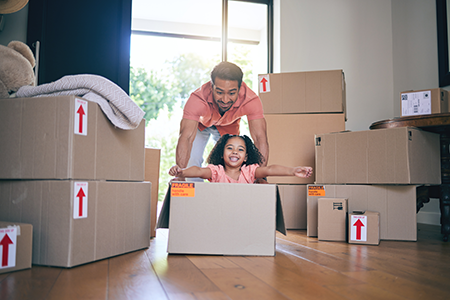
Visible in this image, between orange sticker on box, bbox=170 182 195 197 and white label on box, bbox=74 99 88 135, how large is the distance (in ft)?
1.29

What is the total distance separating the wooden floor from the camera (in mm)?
891

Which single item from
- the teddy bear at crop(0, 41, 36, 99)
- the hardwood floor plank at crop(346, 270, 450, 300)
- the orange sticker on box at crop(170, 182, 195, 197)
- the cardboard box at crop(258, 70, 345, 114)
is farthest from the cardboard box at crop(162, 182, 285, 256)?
the cardboard box at crop(258, 70, 345, 114)

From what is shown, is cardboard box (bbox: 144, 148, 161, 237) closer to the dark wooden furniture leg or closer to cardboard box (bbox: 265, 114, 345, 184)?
cardboard box (bbox: 265, 114, 345, 184)

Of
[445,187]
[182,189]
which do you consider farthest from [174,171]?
[445,187]

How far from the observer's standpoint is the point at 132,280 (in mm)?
1006

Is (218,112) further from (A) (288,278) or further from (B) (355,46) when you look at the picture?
(B) (355,46)

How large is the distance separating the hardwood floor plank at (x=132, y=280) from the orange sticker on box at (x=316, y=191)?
1.10 metres

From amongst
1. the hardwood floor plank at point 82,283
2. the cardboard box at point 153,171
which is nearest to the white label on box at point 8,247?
the hardwood floor plank at point 82,283

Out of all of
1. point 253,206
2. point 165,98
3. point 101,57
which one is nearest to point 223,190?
point 253,206

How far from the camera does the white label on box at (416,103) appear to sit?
2.14m

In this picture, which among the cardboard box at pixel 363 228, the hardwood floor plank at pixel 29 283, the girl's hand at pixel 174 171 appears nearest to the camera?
the hardwood floor plank at pixel 29 283

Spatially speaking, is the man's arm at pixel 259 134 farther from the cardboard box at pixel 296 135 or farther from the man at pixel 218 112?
the cardboard box at pixel 296 135

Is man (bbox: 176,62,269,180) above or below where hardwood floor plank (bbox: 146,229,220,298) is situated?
above

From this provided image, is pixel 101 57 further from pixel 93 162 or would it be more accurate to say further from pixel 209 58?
pixel 93 162
